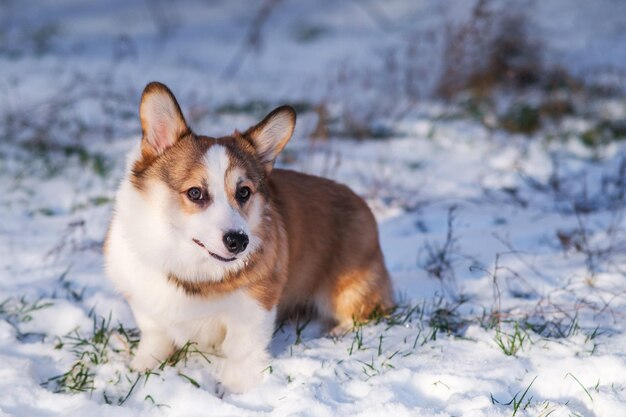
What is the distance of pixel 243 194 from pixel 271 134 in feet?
1.28

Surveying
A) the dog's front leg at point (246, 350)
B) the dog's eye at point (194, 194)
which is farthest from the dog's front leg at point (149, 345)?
the dog's eye at point (194, 194)

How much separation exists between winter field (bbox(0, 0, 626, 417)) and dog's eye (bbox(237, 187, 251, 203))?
768 mm

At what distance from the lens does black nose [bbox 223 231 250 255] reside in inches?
104

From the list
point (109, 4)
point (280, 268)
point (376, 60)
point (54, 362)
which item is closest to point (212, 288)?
point (280, 268)

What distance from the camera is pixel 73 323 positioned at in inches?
134

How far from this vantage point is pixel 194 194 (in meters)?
2.83

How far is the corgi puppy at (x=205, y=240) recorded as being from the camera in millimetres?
2820

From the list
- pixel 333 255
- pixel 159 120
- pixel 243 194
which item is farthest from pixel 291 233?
pixel 159 120

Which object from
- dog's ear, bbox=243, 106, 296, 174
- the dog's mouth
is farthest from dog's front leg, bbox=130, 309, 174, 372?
dog's ear, bbox=243, 106, 296, 174

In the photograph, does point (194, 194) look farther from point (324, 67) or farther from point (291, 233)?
point (324, 67)

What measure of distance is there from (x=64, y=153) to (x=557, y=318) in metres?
4.41

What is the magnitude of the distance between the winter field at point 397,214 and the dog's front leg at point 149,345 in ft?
0.23

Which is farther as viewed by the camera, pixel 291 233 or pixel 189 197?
pixel 291 233

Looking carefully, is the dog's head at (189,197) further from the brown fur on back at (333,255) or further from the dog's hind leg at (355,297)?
the dog's hind leg at (355,297)
